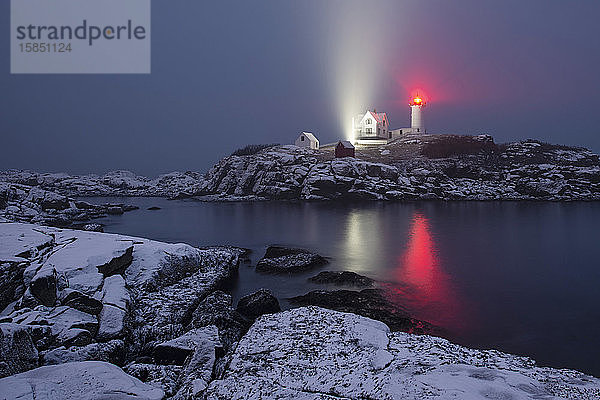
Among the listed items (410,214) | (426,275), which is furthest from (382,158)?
(426,275)

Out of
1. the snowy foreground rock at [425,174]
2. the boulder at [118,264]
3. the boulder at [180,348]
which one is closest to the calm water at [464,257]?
the boulder at [118,264]

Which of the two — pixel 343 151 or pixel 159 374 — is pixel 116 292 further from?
pixel 343 151

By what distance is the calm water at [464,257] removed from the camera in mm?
16109

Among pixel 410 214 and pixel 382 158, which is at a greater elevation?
pixel 382 158

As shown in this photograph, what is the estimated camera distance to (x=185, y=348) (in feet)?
36.7

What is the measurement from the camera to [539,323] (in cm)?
1689

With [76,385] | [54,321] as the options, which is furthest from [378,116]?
[76,385]

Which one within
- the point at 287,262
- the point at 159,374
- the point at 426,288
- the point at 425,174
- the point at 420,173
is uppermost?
the point at 420,173

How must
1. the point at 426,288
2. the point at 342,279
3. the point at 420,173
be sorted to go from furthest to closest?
the point at 420,173
the point at 342,279
the point at 426,288

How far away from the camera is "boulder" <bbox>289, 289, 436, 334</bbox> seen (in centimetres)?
1609

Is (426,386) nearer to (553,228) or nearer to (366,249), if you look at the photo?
(366,249)

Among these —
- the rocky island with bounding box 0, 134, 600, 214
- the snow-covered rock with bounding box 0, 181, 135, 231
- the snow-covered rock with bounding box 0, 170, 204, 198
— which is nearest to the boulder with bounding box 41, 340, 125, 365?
the snow-covered rock with bounding box 0, 181, 135, 231

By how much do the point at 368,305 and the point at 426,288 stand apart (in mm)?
6130

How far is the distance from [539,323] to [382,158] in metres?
90.3
